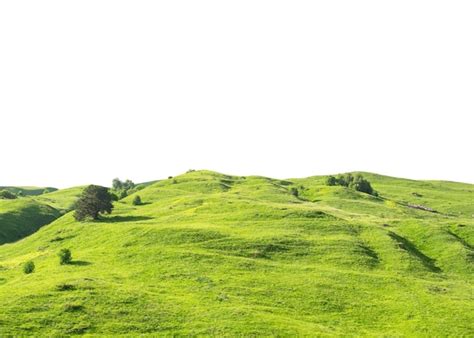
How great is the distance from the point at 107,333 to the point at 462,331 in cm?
3630

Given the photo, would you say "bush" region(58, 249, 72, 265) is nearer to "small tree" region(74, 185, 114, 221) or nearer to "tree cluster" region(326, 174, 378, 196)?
"small tree" region(74, 185, 114, 221)

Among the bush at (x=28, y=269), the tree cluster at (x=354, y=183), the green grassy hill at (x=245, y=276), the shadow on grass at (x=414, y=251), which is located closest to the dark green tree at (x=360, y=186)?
the tree cluster at (x=354, y=183)

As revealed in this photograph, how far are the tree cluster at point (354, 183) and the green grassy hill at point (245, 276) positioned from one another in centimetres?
7199

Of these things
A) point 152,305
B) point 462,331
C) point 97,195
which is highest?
point 97,195

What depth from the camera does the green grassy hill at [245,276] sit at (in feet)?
151

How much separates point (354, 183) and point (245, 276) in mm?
113878

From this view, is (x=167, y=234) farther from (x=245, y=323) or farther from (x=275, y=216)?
(x=245, y=323)

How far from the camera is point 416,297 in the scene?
185ft

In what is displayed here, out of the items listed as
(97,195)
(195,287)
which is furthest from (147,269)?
(97,195)

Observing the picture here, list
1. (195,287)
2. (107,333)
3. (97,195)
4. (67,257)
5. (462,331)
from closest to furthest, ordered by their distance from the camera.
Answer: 1. (107,333)
2. (462,331)
3. (195,287)
4. (67,257)
5. (97,195)

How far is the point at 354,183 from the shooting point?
165250 millimetres

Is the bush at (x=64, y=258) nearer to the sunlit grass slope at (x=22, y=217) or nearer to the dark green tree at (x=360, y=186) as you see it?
the sunlit grass slope at (x=22, y=217)

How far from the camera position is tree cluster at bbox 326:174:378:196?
538ft

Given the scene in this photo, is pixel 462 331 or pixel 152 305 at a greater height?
pixel 152 305
